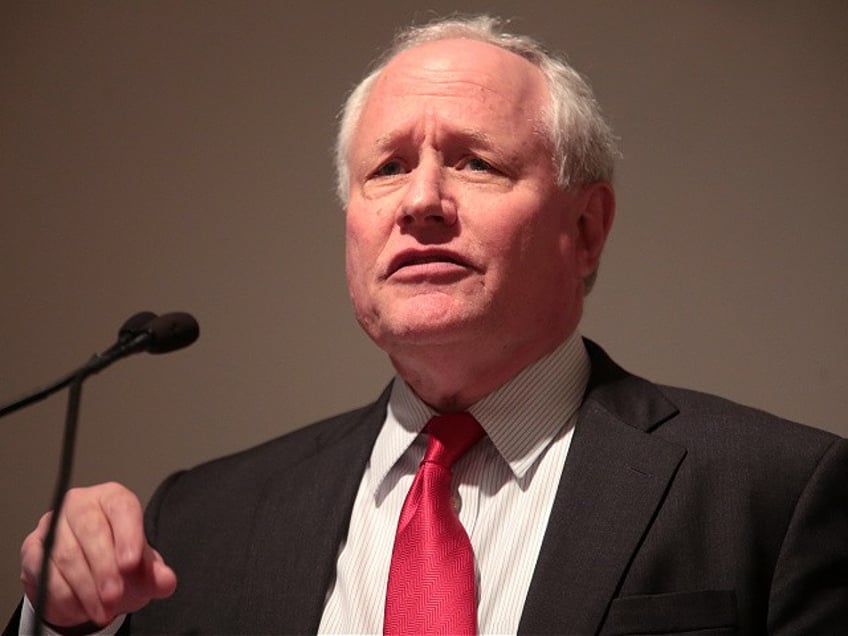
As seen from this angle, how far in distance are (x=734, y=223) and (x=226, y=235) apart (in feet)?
3.32

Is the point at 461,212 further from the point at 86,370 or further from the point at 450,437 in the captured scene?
the point at 86,370

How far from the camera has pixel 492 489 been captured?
1.83 m

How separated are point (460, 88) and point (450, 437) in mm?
532

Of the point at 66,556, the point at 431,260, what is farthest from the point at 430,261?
the point at 66,556

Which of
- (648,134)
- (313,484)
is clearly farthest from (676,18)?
(313,484)

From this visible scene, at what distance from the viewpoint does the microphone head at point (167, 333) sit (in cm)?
142

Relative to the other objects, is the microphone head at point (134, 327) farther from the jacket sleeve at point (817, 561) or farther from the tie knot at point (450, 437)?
the jacket sleeve at point (817, 561)

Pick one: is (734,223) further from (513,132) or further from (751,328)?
(513,132)

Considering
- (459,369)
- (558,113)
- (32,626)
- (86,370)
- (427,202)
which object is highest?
(558,113)

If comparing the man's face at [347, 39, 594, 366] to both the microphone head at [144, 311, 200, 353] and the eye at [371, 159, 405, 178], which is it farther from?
the microphone head at [144, 311, 200, 353]

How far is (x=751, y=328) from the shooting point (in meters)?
2.40

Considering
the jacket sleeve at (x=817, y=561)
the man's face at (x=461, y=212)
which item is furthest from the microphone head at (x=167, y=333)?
the jacket sleeve at (x=817, y=561)

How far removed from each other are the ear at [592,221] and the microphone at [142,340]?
776 millimetres

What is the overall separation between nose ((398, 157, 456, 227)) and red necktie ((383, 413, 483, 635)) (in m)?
0.33
